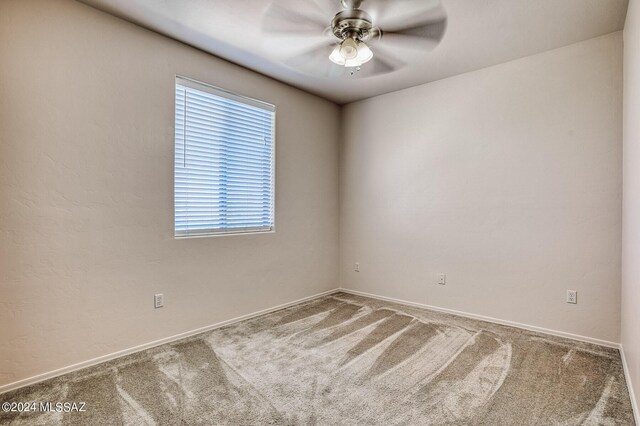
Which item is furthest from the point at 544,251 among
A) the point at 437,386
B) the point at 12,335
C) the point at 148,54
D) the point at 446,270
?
the point at 12,335

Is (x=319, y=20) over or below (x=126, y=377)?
over

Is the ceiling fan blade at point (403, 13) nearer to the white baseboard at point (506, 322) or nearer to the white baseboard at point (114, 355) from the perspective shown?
the white baseboard at point (506, 322)

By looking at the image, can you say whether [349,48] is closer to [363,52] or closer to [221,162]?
[363,52]

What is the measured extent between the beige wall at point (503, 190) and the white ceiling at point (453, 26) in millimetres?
276

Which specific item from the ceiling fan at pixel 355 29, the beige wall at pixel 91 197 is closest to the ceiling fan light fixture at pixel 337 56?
the ceiling fan at pixel 355 29

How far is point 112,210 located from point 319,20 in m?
2.12

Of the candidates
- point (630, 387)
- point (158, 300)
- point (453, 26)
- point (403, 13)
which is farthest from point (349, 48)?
point (630, 387)

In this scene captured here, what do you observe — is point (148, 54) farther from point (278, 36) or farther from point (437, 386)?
point (437, 386)

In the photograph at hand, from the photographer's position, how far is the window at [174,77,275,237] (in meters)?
2.96

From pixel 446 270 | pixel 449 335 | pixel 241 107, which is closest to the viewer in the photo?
pixel 449 335

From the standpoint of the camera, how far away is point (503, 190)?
329cm

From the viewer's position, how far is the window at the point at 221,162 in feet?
9.71

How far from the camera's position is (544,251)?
10.0 ft

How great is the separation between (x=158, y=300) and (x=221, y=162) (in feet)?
4.53
